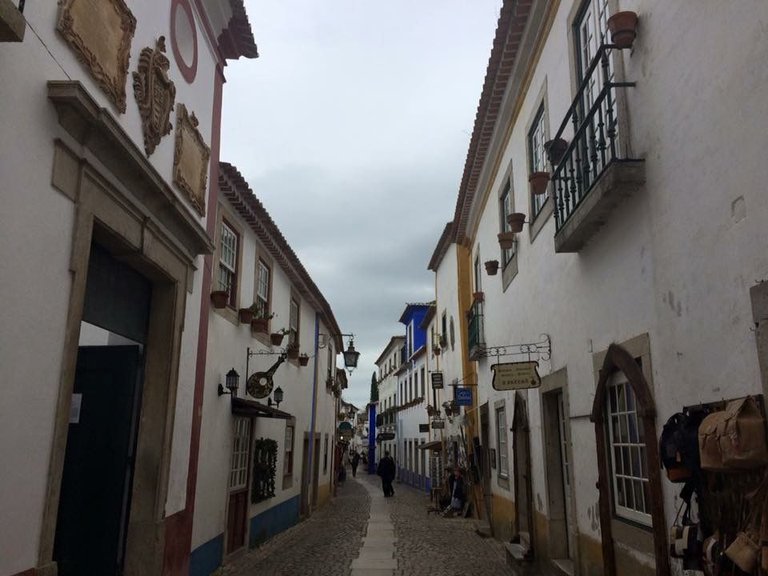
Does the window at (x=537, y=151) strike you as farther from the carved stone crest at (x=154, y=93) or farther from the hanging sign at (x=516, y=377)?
the carved stone crest at (x=154, y=93)

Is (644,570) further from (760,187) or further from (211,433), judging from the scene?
(211,433)

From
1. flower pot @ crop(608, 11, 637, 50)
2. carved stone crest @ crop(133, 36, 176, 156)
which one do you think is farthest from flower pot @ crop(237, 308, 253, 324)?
flower pot @ crop(608, 11, 637, 50)

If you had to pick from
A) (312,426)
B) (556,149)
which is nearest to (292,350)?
(312,426)

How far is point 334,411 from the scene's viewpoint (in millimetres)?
25375

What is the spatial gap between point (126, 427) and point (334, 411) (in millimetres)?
19757

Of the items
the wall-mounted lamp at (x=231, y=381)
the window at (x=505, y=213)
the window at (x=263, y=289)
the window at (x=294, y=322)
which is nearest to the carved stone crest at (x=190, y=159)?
the wall-mounted lamp at (x=231, y=381)

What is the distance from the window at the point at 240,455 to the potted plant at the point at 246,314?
1478 mm

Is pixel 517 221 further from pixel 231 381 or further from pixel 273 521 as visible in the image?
pixel 273 521

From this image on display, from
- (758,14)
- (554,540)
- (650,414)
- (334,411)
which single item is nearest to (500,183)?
(554,540)

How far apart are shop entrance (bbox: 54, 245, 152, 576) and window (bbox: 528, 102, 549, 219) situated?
15.4 ft

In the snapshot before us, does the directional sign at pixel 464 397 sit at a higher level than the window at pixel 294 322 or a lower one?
lower

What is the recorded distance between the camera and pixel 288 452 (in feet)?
46.2

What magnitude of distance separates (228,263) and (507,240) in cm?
403

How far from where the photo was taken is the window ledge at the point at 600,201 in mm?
4625
